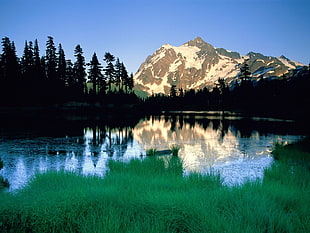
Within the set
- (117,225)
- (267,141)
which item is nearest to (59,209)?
(117,225)

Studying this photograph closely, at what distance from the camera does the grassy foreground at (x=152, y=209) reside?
6098 mm

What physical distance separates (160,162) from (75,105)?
54.9 metres

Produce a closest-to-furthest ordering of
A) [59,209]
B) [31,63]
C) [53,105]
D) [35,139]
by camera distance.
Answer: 1. [59,209]
2. [35,139]
3. [53,105]
4. [31,63]

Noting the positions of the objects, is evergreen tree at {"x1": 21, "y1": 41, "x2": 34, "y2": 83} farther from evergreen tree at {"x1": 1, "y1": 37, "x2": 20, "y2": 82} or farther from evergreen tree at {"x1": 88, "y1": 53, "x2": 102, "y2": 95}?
evergreen tree at {"x1": 88, "y1": 53, "x2": 102, "y2": 95}

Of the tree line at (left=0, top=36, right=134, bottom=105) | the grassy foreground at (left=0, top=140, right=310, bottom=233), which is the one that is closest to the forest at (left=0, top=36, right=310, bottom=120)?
the tree line at (left=0, top=36, right=134, bottom=105)

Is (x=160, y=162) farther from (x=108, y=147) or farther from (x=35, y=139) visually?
A: (x=35, y=139)

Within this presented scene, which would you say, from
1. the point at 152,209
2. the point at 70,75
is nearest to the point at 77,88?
the point at 70,75

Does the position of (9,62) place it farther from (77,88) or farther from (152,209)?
(152,209)

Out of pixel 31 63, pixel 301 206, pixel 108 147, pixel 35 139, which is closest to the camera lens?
pixel 301 206

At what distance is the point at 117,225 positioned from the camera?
19.6 ft

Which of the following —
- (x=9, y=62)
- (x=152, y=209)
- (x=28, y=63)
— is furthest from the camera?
Result: (x=28, y=63)

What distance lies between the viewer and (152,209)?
691 centimetres

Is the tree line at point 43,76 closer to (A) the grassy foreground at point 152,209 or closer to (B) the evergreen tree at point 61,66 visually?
(B) the evergreen tree at point 61,66

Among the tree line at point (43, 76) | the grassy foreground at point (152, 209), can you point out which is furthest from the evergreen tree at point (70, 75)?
the grassy foreground at point (152, 209)
